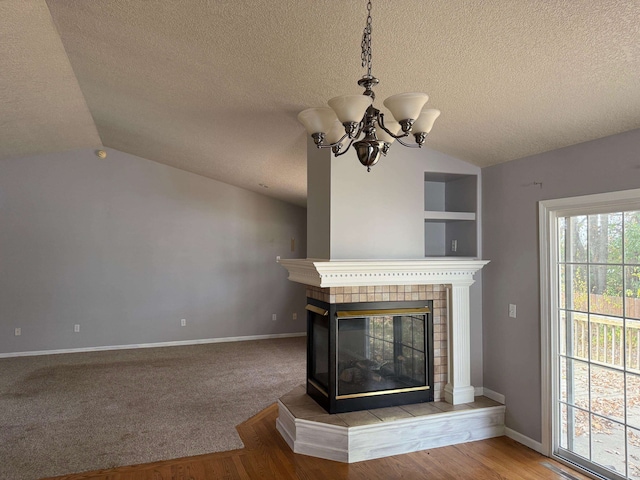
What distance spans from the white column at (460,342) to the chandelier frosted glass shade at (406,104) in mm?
2404

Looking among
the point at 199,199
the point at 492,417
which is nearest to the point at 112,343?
the point at 199,199

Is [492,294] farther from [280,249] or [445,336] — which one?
[280,249]

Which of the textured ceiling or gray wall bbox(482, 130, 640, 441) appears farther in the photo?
gray wall bbox(482, 130, 640, 441)

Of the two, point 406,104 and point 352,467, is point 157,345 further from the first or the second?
point 406,104

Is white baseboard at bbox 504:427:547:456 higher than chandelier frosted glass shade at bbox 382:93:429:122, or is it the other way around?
chandelier frosted glass shade at bbox 382:93:429:122

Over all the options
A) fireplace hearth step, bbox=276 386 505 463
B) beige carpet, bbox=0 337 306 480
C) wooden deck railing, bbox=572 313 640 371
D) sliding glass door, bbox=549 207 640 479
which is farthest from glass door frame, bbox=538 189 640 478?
beige carpet, bbox=0 337 306 480

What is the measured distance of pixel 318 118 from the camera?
1.81 m

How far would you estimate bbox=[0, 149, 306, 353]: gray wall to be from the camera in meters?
6.43

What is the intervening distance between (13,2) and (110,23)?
25.5 inches

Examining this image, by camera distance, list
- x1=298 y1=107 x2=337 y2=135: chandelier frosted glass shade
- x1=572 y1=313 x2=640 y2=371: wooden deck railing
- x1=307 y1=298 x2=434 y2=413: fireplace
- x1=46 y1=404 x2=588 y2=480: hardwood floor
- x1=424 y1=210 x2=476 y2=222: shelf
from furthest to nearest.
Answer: x1=424 y1=210 x2=476 y2=222: shelf → x1=307 y1=298 x2=434 y2=413: fireplace → x1=46 y1=404 x2=588 y2=480: hardwood floor → x1=572 y1=313 x2=640 y2=371: wooden deck railing → x1=298 y1=107 x2=337 y2=135: chandelier frosted glass shade

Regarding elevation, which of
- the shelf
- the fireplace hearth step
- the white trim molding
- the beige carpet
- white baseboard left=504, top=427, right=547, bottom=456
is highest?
the shelf

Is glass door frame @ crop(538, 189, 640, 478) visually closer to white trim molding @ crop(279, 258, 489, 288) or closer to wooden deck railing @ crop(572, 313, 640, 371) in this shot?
wooden deck railing @ crop(572, 313, 640, 371)

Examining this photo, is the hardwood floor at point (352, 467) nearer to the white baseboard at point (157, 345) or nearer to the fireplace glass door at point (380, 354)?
the fireplace glass door at point (380, 354)

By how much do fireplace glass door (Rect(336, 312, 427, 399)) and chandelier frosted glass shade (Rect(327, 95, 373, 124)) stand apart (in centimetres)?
211
